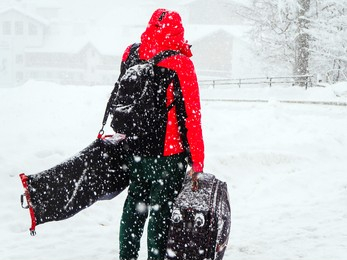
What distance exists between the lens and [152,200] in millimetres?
3551

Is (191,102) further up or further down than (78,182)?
further up

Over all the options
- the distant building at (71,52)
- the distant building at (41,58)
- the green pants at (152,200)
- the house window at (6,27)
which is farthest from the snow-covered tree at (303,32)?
the house window at (6,27)

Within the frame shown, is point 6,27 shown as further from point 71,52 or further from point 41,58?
point 71,52

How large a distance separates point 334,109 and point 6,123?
12.0 metres

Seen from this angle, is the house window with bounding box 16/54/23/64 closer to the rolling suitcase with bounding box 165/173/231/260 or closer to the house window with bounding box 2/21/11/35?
the house window with bounding box 2/21/11/35

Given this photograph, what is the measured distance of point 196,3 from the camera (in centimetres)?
7794

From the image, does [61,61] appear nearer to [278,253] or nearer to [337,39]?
[337,39]

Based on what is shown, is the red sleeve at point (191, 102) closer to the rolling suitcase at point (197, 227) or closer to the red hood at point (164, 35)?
the red hood at point (164, 35)

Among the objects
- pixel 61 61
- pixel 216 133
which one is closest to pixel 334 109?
pixel 216 133

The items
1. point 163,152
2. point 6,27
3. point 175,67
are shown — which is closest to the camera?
point 175,67

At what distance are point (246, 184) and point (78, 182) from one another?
5.07 metres

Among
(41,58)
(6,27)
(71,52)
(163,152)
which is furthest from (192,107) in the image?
Result: (6,27)

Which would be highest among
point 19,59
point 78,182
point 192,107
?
point 19,59

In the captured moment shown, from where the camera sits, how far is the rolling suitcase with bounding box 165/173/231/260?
3344 mm
